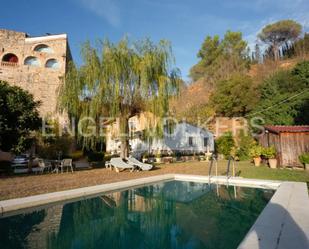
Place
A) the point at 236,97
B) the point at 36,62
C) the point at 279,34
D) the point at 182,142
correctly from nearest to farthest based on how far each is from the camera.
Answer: the point at 36,62 < the point at 182,142 < the point at 236,97 < the point at 279,34

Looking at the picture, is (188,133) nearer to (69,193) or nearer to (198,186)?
(198,186)

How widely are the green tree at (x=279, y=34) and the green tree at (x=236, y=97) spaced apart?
15.2 meters

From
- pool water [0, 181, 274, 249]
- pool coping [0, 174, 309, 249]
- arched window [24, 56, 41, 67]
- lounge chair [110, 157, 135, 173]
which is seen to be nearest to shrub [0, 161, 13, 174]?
lounge chair [110, 157, 135, 173]

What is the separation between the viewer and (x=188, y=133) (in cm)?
2697

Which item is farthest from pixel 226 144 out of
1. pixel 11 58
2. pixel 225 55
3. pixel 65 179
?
pixel 11 58

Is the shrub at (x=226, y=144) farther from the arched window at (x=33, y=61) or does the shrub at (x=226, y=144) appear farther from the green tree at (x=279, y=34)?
the green tree at (x=279, y=34)

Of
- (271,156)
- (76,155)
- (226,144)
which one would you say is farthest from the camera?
(226,144)

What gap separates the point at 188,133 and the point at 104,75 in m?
16.2

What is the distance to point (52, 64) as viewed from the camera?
85.1 ft

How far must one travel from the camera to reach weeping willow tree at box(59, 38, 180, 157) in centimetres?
1277

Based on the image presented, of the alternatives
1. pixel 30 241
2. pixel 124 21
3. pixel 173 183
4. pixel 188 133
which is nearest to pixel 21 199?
pixel 30 241

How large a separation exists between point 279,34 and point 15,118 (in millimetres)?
45181

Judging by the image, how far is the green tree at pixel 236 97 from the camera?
98.4ft

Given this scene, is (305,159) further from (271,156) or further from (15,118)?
(15,118)
